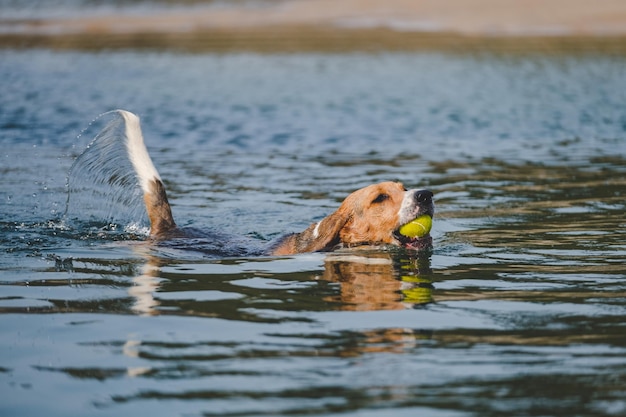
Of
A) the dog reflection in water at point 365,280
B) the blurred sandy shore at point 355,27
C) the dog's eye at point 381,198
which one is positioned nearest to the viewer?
the dog reflection in water at point 365,280

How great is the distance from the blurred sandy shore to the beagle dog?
18.1 m

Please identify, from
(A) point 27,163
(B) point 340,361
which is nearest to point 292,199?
(A) point 27,163

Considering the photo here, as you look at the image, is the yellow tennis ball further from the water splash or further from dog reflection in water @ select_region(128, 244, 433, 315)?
the water splash

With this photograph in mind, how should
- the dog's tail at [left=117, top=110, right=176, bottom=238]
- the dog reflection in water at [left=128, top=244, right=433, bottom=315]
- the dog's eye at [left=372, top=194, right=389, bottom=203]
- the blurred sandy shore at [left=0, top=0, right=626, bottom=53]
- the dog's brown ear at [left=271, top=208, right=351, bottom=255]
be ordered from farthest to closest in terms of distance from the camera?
the blurred sandy shore at [left=0, top=0, right=626, bottom=53]
the dog's tail at [left=117, top=110, right=176, bottom=238]
the dog's brown ear at [left=271, top=208, right=351, bottom=255]
the dog's eye at [left=372, top=194, right=389, bottom=203]
the dog reflection in water at [left=128, top=244, right=433, bottom=315]

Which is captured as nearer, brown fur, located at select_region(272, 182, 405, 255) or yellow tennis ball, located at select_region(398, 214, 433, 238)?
yellow tennis ball, located at select_region(398, 214, 433, 238)

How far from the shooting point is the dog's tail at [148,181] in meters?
7.99

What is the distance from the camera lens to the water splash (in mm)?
8352

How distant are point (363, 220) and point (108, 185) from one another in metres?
2.55

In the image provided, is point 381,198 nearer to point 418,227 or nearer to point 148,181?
point 418,227

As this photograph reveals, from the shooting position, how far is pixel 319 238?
7594 millimetres

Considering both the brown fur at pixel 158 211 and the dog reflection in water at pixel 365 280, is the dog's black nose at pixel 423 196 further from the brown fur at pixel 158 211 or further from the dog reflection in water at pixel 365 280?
the brown fur at pixel 158 211

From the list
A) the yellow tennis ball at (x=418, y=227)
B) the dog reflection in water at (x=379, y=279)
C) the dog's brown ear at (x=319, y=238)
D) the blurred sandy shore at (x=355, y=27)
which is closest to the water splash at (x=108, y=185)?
the dog's brown ear at (x=319, y=238)

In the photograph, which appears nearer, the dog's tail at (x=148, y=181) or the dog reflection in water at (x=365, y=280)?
the dog reflection in water at (x=365, y=280)

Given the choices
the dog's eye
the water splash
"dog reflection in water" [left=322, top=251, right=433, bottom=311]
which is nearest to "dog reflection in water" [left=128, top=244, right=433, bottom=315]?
"dog reflection in water" [left=322, top=251, right=433, bottom=311]
